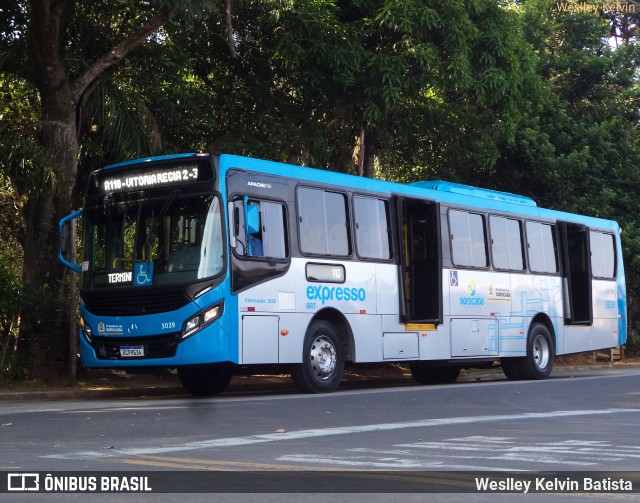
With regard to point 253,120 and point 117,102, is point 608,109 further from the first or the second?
point 117,102

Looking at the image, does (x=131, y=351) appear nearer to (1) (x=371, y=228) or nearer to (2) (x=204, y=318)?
(2) (x=204, y=318)

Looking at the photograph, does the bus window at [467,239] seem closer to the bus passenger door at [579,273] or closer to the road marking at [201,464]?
the bus passenger door at [579,273]

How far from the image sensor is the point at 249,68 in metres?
22.2

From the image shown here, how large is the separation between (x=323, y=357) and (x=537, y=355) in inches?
272

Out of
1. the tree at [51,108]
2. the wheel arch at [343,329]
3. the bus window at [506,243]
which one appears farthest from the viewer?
the bus window at [506,243]

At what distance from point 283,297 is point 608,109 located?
19.5 meters

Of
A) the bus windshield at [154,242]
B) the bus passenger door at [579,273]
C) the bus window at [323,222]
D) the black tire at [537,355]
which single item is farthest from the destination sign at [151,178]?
the bus passenger door at [579,273]

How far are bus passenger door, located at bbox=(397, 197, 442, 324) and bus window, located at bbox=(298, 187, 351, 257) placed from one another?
168 centimetres

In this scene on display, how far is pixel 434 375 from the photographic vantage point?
2197 centimetres

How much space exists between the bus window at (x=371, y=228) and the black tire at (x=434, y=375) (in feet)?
14.5

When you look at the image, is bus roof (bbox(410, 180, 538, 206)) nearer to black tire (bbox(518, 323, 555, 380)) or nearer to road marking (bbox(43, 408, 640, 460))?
black tire (bbox(518, 323, 555, 380))

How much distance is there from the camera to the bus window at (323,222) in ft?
54.0

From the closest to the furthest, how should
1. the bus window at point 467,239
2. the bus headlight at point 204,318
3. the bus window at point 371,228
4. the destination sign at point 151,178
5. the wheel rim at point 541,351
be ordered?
the bus headlight at point 204,318 → the destination sign at point 151,178 → the bus window at point 371,228 → the bus window at point 467,239 → the wheel rim at point 541,351

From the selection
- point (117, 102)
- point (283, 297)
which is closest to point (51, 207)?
point (117, 102)
